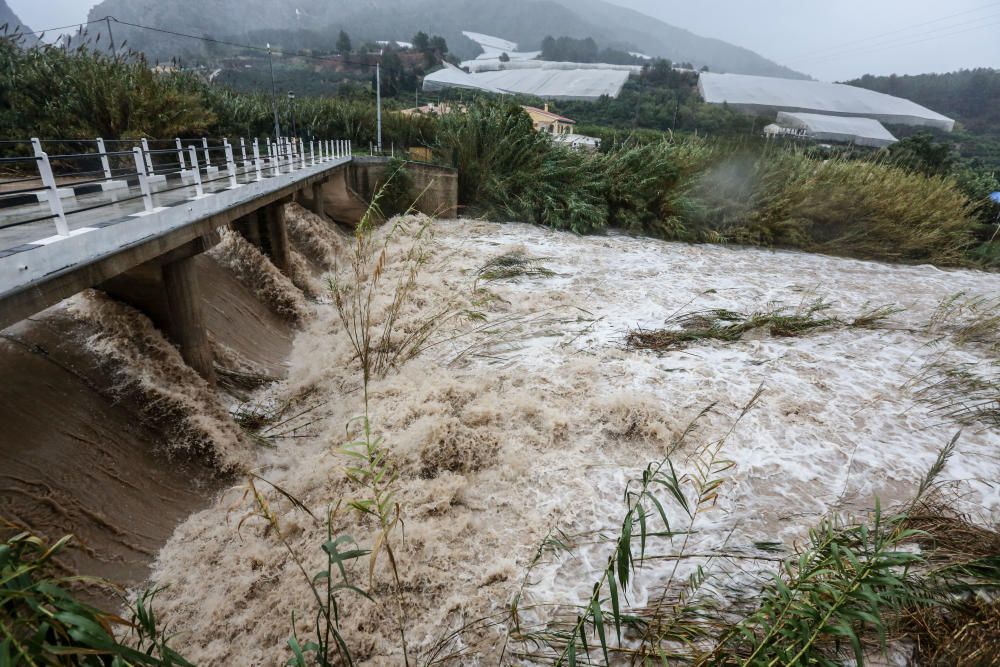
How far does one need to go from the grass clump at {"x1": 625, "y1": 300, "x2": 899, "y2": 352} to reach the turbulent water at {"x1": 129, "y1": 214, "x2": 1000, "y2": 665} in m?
0.22

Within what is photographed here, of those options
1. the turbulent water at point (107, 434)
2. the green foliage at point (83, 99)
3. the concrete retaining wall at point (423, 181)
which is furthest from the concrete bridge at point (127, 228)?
the concrete retaining wall at point (423, 181)

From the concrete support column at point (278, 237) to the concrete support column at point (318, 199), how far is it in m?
3.22

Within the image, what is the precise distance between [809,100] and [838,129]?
54.4 ft

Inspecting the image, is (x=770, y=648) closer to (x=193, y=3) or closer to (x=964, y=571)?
(x=964, y=571)

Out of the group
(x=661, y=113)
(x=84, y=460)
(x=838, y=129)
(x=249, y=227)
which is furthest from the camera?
(x=838, y=129)

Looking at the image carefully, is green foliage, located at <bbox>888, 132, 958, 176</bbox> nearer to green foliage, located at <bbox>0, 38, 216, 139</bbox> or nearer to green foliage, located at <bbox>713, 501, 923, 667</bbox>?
green foliage, located at <bbox>713, 501, 923, 667</bbox>

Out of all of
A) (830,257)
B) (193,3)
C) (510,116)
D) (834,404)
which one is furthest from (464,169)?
(193,3)

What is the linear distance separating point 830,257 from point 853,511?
1067cm

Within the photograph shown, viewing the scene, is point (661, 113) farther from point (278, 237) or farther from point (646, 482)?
point (646, 482)

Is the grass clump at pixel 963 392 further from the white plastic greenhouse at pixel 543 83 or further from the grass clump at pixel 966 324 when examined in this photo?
the white plastic greenhouse at pixel 543 83

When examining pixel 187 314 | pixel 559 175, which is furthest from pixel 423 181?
pixel 187 314

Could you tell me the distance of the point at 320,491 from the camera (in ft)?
12.9

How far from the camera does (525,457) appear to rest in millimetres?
4105

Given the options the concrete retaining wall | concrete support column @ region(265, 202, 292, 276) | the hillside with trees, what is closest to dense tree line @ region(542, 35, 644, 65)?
the hillside with trees
